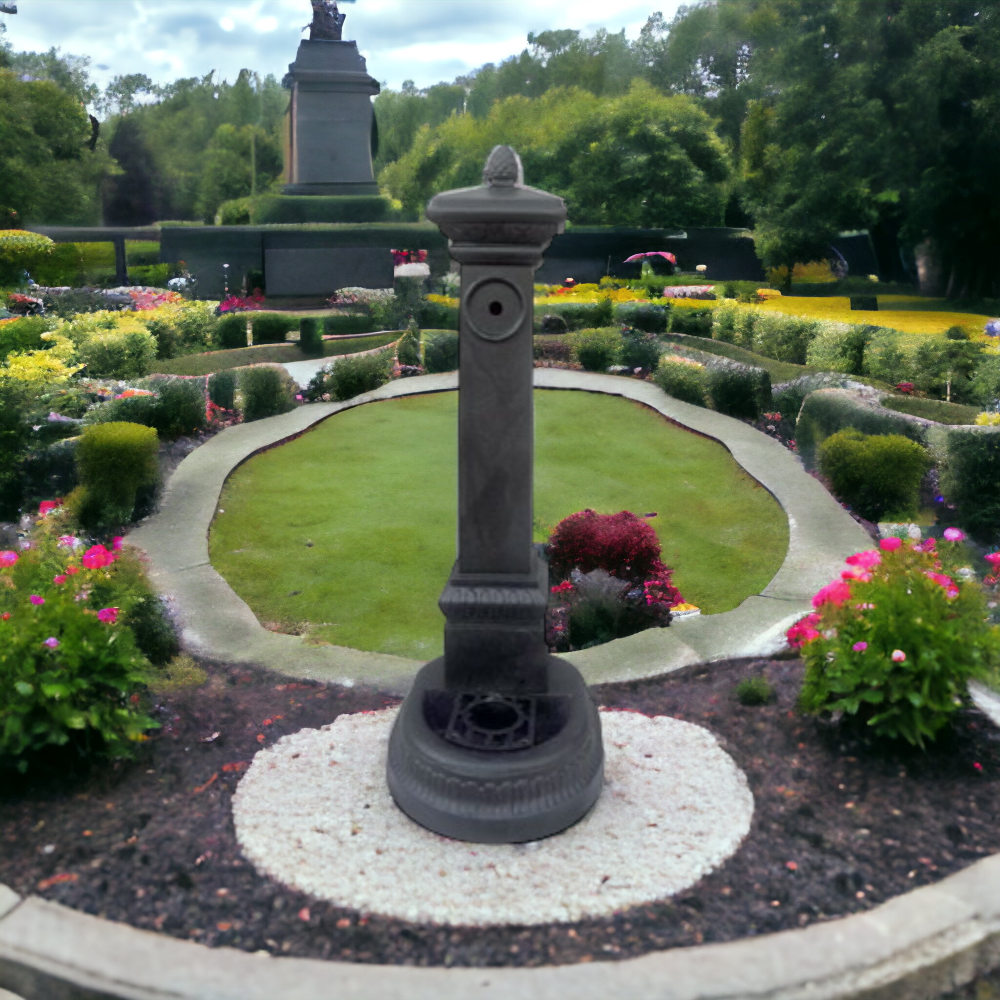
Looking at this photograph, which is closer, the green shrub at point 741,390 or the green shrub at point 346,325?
the green shrub at point 741,390

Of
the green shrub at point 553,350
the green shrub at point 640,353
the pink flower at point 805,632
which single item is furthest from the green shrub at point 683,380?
the pink flower at point 805,632

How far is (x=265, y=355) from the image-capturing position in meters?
18.2

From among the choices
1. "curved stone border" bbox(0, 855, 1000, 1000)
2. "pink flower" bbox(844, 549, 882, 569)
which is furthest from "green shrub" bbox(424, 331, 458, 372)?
"curved stone border" bbox(0, 855, 1000, 1000)

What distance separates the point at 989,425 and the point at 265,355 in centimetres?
1290

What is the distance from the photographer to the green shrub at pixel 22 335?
14.2m

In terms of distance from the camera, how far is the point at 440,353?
1744 centimetres

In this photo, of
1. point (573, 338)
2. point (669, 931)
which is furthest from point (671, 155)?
point (669, 931)

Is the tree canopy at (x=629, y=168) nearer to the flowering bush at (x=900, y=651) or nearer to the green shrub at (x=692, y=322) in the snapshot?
the green shrub at (x=692, y=322)

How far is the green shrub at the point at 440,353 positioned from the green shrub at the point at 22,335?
642 cm

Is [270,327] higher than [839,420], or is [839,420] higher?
[270,327]

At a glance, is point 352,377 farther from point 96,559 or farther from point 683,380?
A: point 96,559

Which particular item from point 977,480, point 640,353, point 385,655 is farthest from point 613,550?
point 640,353

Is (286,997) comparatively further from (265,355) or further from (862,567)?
(265,355)

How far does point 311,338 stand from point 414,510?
9030mm
